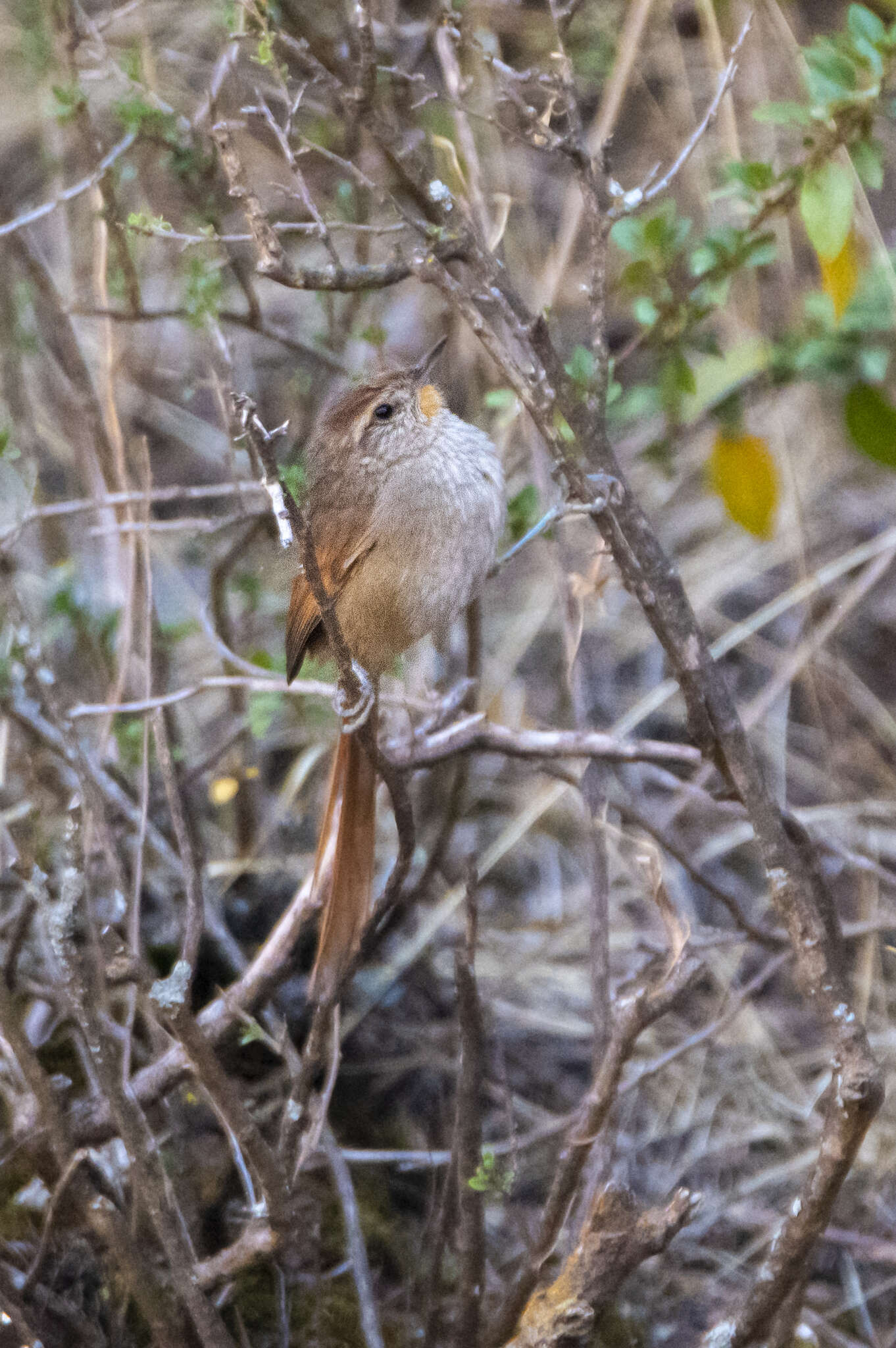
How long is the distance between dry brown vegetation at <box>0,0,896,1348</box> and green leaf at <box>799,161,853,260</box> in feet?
0.05

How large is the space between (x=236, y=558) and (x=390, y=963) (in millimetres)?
1186

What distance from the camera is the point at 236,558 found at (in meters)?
3.01

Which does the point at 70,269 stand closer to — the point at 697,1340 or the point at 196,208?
the point at 196,208

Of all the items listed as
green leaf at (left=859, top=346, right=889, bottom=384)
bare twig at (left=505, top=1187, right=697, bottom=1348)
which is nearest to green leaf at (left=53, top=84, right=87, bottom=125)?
green leaf at (left=859, top=346, right=889, bottom=384)

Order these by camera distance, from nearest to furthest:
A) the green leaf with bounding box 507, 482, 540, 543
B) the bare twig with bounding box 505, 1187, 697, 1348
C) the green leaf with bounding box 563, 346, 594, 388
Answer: the bare twig with bounding box 505, 1187, 697, 1348
the green leaf with bounding box 563, 346, 594, 388
the green leaf with bounding box 507, 482, 540, 543

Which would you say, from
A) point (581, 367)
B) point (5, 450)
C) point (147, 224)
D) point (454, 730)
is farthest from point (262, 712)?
point (147, 224)

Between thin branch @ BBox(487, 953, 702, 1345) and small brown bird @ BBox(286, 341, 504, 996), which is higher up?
small brown bird @ BBox(286, 341, 504, 996)

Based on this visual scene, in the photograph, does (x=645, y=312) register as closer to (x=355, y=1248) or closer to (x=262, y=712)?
(x=262, y=712)

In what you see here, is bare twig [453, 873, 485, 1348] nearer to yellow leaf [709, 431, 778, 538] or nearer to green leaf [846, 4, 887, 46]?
yellow leaf [709, 431, 778, 538]

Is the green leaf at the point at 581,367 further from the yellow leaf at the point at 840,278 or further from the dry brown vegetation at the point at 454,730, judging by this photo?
the yellow leaf at the point at 840,278

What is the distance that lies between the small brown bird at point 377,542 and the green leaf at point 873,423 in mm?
1246

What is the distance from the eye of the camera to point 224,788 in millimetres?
3229

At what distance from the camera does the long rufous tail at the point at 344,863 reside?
234 centimetres

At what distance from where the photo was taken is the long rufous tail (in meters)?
2.34
